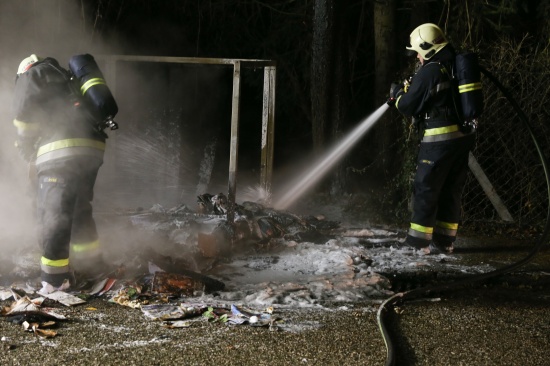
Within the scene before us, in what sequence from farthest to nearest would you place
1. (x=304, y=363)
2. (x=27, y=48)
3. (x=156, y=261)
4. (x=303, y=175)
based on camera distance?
1. (x=303, y=175)
2. (x=27, y=48)
3. (x=156, y=261)
4. (x=304, y=363)

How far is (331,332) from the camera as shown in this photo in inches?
173

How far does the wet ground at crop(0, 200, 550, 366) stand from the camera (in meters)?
3.93

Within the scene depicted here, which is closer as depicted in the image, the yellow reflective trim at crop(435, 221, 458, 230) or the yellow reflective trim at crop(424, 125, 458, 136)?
the yellow reflective trim at crop(424, 125, 458, 136)

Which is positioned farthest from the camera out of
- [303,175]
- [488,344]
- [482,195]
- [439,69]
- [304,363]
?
[303,175]

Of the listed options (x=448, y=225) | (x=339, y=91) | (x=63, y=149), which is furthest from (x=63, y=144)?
(x=339, y=91)

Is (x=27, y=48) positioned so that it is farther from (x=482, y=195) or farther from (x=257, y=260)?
(x=482, y=195)

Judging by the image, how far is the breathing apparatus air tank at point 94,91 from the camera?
5191 mm

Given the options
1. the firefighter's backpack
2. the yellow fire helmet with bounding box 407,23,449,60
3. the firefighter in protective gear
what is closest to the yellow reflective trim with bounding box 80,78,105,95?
the firefighter in protective gear

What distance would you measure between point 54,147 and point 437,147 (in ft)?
11.9

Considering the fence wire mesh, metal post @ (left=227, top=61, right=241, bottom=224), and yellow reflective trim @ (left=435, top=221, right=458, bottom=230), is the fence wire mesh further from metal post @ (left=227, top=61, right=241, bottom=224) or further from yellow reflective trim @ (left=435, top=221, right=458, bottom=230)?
metal post @ (left=227, top=61, right=241, bottom=224)

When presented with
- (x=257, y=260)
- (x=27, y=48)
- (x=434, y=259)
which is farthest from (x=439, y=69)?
(x=27, y=48)

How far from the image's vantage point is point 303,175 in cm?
1068

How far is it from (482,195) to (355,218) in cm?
165

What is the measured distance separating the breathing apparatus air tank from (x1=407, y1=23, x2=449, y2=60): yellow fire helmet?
310 cm
